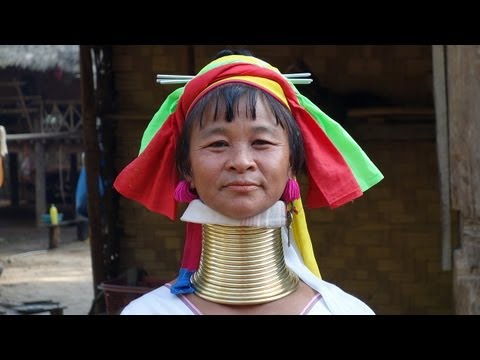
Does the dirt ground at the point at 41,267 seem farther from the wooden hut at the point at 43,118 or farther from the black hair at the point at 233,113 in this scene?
the black hair at the point at 233,113

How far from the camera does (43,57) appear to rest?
12891 millimetres

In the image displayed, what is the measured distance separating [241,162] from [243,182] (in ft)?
0.19

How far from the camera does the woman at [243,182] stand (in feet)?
6.99

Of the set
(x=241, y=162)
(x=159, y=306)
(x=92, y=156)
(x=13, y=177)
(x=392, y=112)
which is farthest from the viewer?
(x=13, y=177)

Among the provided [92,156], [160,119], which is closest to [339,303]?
[160,119]

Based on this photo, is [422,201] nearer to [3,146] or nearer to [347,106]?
[347,106]

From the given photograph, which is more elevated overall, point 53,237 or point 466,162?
point 466,162

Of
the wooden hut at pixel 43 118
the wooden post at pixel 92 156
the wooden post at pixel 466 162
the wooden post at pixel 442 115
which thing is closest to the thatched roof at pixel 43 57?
the wooden hut at pixel 43 118

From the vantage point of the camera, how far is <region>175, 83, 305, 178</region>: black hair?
2131 millimetres

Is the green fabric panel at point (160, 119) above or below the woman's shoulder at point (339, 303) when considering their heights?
above

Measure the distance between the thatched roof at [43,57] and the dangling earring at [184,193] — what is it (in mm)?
11049

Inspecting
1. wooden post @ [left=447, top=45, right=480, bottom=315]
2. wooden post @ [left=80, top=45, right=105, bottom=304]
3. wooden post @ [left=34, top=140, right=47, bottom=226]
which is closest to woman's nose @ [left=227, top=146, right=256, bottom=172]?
wooden post @ [left=447, top=45, right=480, bottom=315]

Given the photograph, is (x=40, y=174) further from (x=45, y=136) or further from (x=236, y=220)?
(x=236, y=220)

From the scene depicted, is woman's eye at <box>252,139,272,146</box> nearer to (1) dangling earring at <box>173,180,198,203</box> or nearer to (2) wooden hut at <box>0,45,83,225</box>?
(1) dangling earring at <box>173,180,198,203</box>
